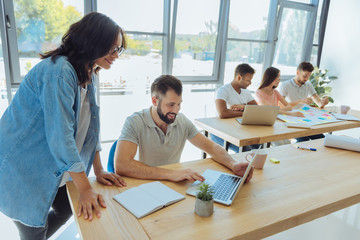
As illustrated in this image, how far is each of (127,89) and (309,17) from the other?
392 centimetres

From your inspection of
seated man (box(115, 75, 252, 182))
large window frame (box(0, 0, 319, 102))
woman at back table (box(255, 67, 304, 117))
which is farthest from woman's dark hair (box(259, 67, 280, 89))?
seated man (box(115, 75, 252, 182))

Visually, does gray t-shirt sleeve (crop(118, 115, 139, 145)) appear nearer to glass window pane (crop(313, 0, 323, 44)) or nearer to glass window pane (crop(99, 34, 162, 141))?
glass window pane (crop(99, 34, 162, 141))

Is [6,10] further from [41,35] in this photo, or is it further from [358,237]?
[358,237]

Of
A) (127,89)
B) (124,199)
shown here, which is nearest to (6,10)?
(127,89)

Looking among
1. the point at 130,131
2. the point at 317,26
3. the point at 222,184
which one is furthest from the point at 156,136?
the point at 317,26

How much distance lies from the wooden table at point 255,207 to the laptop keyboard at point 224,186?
0.15ft

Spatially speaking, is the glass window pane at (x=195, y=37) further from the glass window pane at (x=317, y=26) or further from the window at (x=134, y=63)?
the glass window pane at (x=317, y=26)

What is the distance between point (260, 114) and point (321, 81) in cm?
317

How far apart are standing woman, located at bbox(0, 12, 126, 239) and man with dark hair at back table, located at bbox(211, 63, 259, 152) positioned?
1.75 meters

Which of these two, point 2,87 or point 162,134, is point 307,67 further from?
point 2,87

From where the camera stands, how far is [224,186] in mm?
1256

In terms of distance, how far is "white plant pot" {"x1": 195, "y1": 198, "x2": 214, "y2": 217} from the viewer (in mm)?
1013

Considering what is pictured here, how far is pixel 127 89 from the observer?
382 centimetres

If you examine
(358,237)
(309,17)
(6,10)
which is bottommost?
(358,237)
